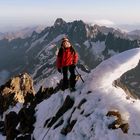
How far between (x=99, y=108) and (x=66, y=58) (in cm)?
698

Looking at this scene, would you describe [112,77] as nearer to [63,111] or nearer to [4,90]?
[63,111]

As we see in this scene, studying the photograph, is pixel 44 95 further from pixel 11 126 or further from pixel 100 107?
pixel 100 107

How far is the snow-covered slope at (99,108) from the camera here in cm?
2023

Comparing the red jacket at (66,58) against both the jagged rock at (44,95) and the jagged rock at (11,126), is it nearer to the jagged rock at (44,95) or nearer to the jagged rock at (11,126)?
the jagged rock at (11,126)

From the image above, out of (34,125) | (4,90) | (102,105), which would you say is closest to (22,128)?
(34,125)

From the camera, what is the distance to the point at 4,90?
80.6 m

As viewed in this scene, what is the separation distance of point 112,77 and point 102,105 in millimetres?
3658

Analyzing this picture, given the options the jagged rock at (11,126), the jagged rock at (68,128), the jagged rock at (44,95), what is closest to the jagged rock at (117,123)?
the jagged rock at (68,128)

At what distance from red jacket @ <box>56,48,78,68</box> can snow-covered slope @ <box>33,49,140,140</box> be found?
6.34 feet

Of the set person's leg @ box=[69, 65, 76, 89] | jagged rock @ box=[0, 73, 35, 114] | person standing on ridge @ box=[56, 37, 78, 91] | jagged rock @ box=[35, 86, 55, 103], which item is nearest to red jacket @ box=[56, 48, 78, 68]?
person standing on ridge @ box=[56, 37, 78, 91]

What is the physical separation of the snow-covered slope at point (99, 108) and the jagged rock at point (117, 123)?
218mm

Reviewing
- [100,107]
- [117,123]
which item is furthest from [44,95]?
[117,123]

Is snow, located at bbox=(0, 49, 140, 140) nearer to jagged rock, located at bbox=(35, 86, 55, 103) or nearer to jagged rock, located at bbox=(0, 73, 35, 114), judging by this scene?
jagged rock, located at bbox=(35, 86, 55, 103)

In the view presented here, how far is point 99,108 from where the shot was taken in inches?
880
